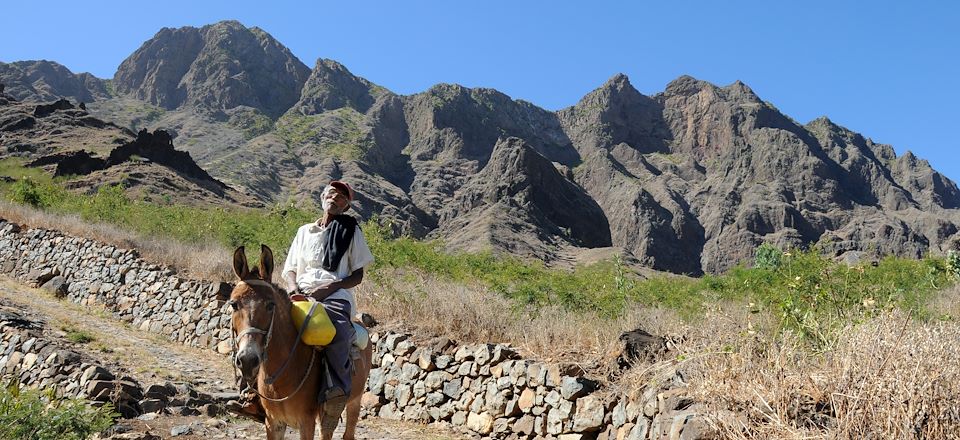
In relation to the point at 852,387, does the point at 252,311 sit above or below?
below

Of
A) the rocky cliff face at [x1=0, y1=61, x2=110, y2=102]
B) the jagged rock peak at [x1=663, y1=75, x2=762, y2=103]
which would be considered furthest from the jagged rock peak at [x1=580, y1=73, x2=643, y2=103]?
the rocky cliff face at [x1=0, y1=61, x2=110, y2=102]

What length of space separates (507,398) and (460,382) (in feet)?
3.40

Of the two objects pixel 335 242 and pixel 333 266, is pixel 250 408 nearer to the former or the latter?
pixel 333 266

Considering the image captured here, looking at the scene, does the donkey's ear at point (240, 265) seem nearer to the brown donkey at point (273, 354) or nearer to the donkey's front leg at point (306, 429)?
the brown donkey at point (273, 354)

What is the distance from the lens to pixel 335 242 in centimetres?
582

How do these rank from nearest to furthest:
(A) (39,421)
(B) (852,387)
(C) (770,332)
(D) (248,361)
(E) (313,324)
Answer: (D) (248,361)
(B) (852,387)
(E) (313,324)
(A) (39,421)
(C) (770,332)

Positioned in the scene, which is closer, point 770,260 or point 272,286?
point 272,286

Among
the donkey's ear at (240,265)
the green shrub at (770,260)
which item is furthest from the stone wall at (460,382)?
the green shrub at (770,260)

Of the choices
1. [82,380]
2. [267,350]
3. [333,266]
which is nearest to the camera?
[267,350]

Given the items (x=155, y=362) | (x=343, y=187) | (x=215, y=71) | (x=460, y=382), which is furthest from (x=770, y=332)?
(x=215, y=71)

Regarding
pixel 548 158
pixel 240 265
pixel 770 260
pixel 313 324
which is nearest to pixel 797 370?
pixel 313 324

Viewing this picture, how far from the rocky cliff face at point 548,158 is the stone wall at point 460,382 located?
50811mm

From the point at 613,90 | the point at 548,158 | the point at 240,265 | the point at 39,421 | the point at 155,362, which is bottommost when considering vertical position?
the point at 155,362

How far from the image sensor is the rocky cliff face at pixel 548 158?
9300cm
